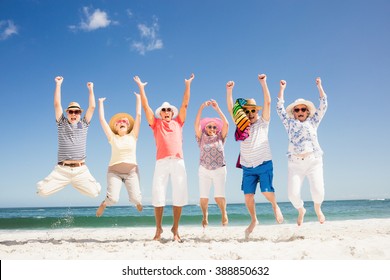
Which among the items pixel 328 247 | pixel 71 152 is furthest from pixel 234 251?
pixel 71 152

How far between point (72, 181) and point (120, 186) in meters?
0.84

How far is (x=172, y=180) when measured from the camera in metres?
6.10

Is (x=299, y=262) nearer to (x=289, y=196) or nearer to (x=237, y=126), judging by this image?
(x=289, y=196)

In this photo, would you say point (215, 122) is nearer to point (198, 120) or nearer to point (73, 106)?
point (198, 120)

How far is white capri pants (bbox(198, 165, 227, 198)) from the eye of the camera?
7.05 metres

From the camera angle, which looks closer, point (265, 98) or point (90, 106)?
point (265, 98)

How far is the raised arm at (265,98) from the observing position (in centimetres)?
622

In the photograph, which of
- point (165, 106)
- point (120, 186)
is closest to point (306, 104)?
point (165, 106)

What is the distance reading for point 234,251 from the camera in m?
5.30

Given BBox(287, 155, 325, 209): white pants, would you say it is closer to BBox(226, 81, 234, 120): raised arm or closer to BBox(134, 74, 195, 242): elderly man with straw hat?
BBox(226, 81, 234, 120): raised arm

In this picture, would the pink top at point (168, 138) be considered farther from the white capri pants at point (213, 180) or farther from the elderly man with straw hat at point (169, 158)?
the white capri pants at point (213, 180)

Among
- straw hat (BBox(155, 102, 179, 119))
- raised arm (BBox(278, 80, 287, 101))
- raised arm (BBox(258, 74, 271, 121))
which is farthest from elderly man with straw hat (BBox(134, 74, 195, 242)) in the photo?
raised arm (BBox(278, 80, 287, 101))

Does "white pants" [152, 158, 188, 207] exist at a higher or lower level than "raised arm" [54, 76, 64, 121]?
lower

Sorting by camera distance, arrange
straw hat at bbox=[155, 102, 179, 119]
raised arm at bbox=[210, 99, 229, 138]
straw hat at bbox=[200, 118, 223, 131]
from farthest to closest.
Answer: straw hat at bbox=[200, 118, 223, 131]
raised arm at bbox=[210, 99, 229, 138]
straw hat at bbox=[155, 102, 179, 119]
